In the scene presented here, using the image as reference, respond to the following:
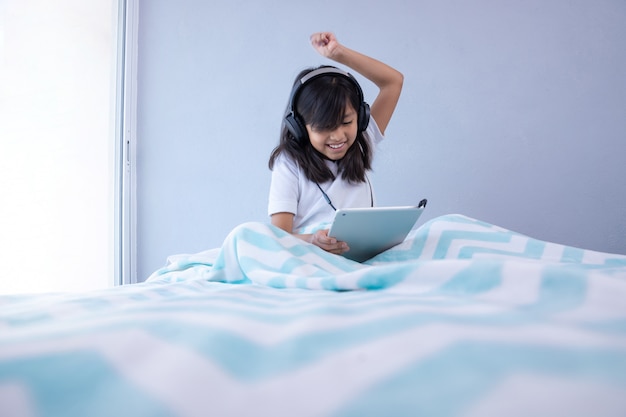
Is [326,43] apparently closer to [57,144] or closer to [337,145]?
[337,145]

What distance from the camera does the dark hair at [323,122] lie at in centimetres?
126

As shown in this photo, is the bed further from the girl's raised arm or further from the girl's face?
the girl's raised arm

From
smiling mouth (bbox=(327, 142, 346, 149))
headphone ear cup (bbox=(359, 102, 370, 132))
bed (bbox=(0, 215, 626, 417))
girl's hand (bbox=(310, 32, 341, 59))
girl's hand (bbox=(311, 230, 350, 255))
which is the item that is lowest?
girl's hand (bbox=(311, 230, 350, 255))

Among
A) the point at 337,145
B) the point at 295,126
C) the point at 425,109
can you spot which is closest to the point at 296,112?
the point at 295,126

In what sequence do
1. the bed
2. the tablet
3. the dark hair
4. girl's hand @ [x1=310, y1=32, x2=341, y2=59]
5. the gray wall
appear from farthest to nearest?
the gray wall → girl's hand @ [x1=310, y1=32, x2=341, y2=59] → the dark hair → the tablet → the bed

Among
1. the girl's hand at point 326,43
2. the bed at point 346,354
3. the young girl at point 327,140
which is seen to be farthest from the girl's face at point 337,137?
the bed at point 346,354

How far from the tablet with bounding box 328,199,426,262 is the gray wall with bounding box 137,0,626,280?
2.55ft

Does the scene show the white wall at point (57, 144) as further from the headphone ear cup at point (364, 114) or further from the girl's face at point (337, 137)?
the headphone ear cup at point (364, 114)

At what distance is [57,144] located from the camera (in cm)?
162

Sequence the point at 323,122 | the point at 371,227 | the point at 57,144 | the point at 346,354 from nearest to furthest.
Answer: the point at 346,354
the point at 371,227
the point at 323,122
the point at 57,144

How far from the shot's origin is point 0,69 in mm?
1379

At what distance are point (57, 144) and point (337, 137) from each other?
96 centimetres

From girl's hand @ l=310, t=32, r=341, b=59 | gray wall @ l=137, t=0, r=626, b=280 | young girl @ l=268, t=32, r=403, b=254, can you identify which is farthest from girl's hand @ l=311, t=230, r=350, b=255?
gray wall @ l=137, t=0, r=626, b=280

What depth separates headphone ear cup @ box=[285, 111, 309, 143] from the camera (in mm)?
1295
